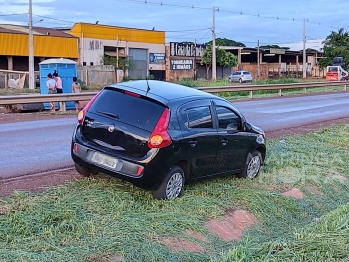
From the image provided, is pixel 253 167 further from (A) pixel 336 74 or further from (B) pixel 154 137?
(A) pixel 336 74

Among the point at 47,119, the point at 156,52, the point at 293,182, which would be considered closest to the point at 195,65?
the point at 156,52

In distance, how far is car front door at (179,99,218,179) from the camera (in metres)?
6.54

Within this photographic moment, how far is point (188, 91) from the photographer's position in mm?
7219

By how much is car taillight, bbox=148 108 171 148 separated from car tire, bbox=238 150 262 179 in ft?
7.28

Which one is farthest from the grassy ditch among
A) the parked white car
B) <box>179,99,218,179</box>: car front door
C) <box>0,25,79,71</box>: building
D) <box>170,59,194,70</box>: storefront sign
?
<box>170,59,194,70</box>: storefront sign

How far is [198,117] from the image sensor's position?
6871 mm


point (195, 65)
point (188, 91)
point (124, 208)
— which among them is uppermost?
point (195, 65)

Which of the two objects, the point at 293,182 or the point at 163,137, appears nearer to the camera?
the point at 163,137

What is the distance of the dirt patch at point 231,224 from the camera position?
5.97 m

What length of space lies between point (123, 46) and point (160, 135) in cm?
5578

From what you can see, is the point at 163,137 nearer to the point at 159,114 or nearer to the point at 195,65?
the point at 159,114

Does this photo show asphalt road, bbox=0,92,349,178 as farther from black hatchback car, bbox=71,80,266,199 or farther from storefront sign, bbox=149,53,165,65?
storefront sign, bbox=149,53,165,65

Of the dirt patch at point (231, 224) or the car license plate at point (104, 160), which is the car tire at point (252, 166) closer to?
the dirt patch at point (231, 224)

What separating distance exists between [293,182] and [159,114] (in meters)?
3.31
